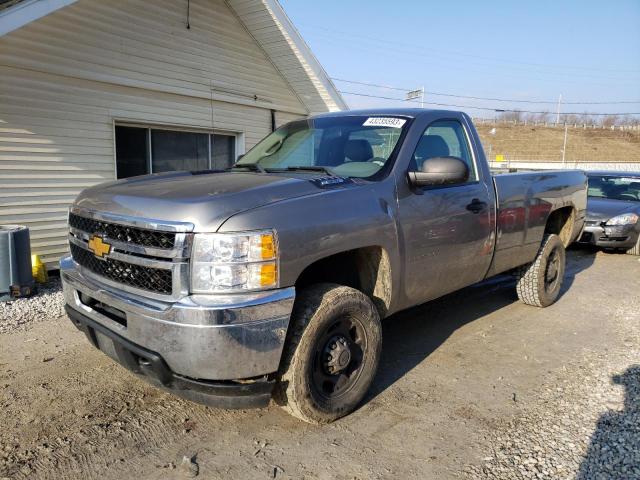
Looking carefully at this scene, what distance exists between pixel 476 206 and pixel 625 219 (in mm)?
6456

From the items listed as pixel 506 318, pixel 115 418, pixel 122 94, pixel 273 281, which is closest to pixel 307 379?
pixel 273 281

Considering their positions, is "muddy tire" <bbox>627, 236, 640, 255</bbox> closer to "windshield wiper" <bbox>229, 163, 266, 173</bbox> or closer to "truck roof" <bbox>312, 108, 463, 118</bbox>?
"truck roof" <bbox>312, 108, 463, 118</bbox>

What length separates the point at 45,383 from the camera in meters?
3.71

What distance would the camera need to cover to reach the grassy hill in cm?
6762

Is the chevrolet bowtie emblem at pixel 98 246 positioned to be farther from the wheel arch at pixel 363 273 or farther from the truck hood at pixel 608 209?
the truck hood at pixel 608 209

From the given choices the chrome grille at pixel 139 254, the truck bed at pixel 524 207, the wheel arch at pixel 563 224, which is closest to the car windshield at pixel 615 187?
the wheel arch at pixel 563 224

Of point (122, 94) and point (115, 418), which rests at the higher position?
point (122, 94)

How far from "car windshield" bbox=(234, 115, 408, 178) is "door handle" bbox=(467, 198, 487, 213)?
879 mm

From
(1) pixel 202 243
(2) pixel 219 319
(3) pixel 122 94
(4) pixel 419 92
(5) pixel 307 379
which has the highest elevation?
(4) pixel 419 92

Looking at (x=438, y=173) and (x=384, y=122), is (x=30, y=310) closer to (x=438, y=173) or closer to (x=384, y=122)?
(x=384, y=122)

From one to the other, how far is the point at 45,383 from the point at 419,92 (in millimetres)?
19633

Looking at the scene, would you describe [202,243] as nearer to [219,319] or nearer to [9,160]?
[219,319]

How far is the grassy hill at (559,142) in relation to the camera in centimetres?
6762

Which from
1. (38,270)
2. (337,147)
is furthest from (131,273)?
(38,270)
